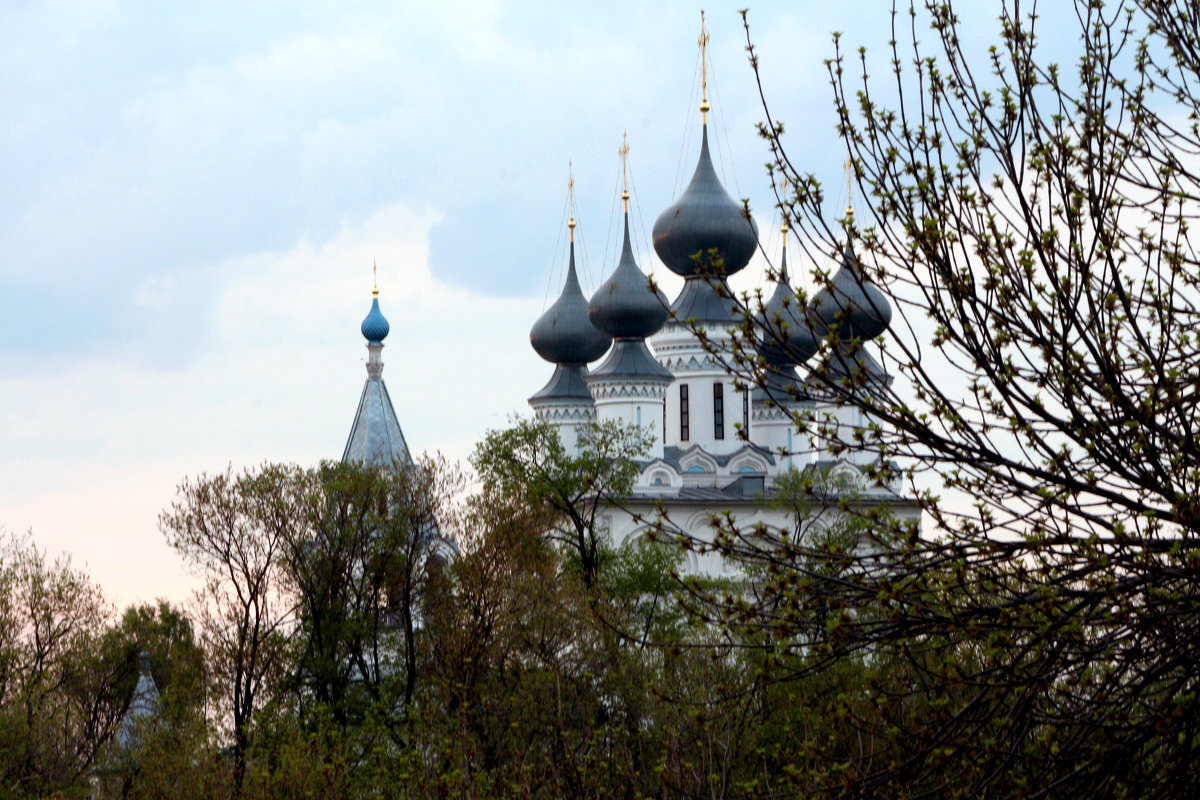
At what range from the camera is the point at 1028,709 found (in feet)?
21.2

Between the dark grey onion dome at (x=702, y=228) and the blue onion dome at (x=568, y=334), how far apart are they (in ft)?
8.34

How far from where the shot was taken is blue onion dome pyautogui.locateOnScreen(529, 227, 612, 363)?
40.9 m

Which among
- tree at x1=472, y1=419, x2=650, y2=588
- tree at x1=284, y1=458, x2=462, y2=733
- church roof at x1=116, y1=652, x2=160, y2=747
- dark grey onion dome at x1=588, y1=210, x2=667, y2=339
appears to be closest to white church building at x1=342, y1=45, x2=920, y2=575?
dark grey onion dome at x1=588, y1=210, x2=667, y2=339

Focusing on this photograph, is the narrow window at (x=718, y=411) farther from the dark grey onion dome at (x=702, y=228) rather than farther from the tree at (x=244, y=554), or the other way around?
the tree at (x=244, y=554)

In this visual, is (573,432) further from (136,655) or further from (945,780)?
(945,780)

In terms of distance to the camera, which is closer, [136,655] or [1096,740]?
[1096,740]

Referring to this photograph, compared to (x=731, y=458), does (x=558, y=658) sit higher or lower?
lower

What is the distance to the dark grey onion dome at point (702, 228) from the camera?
126 ft

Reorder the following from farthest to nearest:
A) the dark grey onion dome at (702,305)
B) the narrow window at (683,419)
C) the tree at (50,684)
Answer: the narrow window at (683,419) → the dark grey onion dome at (702,305) → the tree at (50,684)

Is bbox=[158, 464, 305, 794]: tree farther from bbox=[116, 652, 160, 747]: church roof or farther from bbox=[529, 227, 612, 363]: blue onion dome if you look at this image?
bbox=[529, 227, 612, 363]: blue onion dome

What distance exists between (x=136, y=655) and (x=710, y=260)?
2165 cm

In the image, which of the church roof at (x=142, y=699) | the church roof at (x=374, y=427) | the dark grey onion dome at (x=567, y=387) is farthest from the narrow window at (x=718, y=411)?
the church roof at (x=142, y=699)

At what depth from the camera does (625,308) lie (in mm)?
37875

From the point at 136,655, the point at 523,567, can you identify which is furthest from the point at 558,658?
the point at 136,655
